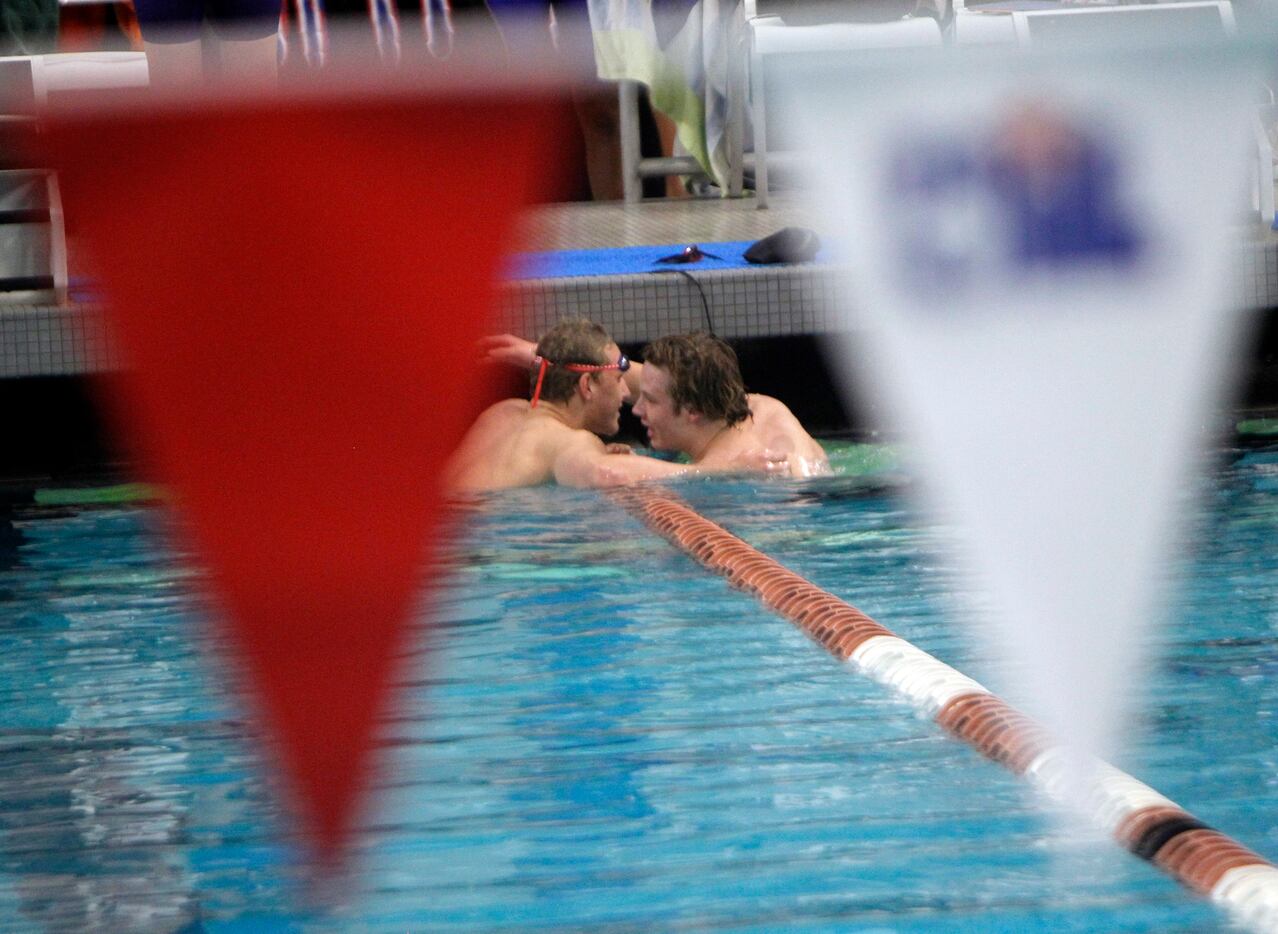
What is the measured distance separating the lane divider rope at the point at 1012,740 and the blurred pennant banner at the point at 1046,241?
0.70 m

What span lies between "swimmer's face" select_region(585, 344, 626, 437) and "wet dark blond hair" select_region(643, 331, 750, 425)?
221mm

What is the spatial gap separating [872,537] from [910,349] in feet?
10.7

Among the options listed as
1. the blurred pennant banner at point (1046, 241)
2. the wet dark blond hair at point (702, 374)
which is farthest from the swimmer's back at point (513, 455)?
the blurred pennant banner at point (1046, 241)

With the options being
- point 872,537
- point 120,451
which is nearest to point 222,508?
point 872,537

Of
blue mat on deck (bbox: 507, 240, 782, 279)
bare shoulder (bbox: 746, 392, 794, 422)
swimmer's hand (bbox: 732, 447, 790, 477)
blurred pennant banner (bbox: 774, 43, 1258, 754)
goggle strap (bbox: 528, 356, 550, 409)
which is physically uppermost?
blurred pennant banner (bbox: 774, 43, 1258, 754)

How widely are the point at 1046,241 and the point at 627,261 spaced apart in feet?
16.5

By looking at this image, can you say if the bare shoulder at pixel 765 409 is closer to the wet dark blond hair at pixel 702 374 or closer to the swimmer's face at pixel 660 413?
the wet dark blond hair at pixel 702 374

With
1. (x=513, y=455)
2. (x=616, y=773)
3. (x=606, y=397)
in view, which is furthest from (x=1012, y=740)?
(x=606, y=397)

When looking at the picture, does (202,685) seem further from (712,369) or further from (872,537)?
(712,369)

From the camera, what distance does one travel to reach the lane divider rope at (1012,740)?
194cm

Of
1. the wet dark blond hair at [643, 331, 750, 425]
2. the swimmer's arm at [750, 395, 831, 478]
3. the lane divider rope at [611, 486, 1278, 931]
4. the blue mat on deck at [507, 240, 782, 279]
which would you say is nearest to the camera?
the lane divider rope at [611, 486, 1278, 931]

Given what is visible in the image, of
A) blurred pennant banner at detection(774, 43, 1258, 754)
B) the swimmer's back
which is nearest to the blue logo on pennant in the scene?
blurred pennant banner at detection(774, 43, 1258, 754)

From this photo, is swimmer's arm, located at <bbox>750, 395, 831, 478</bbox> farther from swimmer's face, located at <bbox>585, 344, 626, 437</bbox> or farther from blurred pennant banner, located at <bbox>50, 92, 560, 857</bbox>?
blurred pennant banner, located at <bbox>50, 92, 560, 857</bbox>

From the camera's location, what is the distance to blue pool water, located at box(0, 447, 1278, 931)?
201 cm
